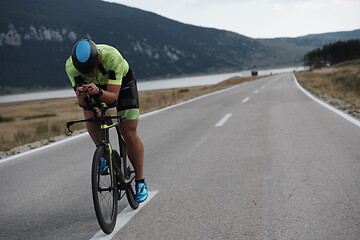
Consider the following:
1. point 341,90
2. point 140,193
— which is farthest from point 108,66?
point 341,90

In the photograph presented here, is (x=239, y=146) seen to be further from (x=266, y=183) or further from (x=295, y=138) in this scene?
(x=266, y=183)

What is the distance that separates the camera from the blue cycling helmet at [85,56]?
9.37ft

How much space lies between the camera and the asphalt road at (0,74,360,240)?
10.2 feet

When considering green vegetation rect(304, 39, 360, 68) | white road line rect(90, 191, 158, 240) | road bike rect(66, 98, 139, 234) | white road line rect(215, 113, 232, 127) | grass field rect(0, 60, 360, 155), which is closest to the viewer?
road bike rect(66, 98, 139, 234)

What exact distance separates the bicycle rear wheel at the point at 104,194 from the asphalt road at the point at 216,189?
0.16 meters

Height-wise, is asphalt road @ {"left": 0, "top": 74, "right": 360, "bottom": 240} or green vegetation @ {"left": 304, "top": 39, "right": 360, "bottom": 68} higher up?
asphalt road @ {"left": 0, "top": 74, "right": 360, "bottom": 240}

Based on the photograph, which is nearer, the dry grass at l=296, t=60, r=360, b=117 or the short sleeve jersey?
the short sleeve jersey

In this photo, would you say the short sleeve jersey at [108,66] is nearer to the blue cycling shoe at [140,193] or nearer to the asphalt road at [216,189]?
the blue cycling shoe at [140,193]

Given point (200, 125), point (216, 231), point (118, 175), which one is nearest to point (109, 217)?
point (118, 175)

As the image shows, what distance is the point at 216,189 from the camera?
13.7 feet

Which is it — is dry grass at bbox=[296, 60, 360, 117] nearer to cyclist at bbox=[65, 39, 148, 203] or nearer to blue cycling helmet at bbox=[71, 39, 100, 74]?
cyclist at bbox=[65, 39, 148, 203]

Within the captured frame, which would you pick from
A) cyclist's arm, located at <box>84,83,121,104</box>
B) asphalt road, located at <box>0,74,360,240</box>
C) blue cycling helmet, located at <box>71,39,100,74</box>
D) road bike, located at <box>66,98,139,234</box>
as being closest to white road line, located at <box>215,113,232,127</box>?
asphalt road, located at <box>0,74,360,240</box>

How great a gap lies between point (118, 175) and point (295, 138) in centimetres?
475

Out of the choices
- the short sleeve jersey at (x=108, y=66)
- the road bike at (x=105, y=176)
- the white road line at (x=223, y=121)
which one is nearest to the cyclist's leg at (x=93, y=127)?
the road bike at (x=105, y=176)
